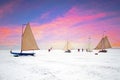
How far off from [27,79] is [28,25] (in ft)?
125

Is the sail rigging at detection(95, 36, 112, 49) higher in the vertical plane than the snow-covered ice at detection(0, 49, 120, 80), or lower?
higher

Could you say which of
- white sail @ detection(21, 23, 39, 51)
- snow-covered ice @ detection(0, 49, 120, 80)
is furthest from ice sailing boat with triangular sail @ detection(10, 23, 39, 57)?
snow-covered ice @ detection(0, 49, 120, 80)

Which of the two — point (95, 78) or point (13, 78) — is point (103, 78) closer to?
point (95, 78)

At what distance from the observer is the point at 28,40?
5047 cm

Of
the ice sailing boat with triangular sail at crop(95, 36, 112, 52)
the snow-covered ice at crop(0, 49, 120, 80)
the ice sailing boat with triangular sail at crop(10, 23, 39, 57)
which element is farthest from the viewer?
the ice sailing boat with triangular sail at crop(95, 36, 112, 52)

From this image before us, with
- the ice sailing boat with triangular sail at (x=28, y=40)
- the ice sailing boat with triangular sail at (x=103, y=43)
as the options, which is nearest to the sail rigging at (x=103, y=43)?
the ice sailing boat with triangular sail at (x=103, y=43)

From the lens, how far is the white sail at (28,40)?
4994 cm

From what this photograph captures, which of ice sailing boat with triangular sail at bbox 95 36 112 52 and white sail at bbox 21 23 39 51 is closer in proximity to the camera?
white sail at bbox 21 23 39 51

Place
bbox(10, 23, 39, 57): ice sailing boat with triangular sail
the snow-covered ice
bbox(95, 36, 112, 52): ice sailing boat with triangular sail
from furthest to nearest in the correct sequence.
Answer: bbox(95, 36, 112, 52): ice sailing boat with triangular sail, bbox(10, 23, 39, 57): ice sailing boat with triangular sail, the snow-covered ice

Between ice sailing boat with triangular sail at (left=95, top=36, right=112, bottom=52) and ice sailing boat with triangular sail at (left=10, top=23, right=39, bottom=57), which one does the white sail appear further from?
ice sailing boat with triangular sail at (left=95, top=36, right=112, bottom=52)

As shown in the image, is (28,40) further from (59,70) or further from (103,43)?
(103,43)

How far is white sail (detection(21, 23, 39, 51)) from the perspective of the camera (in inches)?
1966

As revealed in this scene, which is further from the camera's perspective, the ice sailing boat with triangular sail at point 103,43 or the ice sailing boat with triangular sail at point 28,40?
the ice sailing boat with triangular sail at point 103,43

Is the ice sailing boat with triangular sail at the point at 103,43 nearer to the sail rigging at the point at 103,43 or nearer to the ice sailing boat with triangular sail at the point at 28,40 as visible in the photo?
the sail rigging at the point at 103,43
